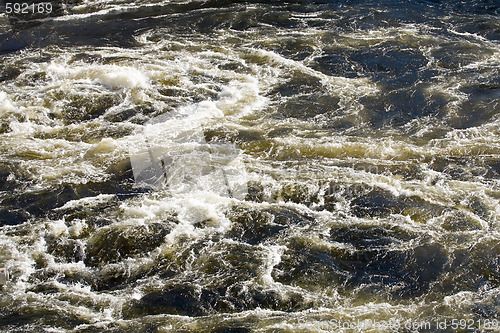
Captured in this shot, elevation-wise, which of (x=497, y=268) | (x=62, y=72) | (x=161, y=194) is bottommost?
(x=497, y=268)

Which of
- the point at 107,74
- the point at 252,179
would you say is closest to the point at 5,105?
the point at 107,74

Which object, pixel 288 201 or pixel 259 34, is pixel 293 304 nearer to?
pixel 288 201

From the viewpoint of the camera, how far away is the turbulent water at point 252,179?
4.68 m

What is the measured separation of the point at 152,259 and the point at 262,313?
1297 millimetres

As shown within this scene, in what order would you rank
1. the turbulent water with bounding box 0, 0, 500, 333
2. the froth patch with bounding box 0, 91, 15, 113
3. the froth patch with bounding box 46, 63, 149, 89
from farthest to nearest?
1. the froth patch with bounding box 46, 63, 149, 89
2. the froth patch with bounding box 0, 91, 15, 113
3. the turbulent water with bounding box 0, 0, 500, 333

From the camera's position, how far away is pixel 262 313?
4539 mm

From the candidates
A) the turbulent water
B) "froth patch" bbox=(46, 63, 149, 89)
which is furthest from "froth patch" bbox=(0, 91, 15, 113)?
"froth patch" bbox=(46, 63, 149, 89)

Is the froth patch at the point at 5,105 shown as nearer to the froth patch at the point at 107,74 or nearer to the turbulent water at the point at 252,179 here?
the turbulent water at the point at 252,179

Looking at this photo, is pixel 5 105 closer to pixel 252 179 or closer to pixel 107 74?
pixel 107 74

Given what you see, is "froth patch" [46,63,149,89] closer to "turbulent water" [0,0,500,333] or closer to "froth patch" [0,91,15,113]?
"turbulent water" [0,0,500,333]

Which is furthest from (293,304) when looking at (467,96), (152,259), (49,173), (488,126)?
(467,96)

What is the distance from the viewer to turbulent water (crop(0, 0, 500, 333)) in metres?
4.68

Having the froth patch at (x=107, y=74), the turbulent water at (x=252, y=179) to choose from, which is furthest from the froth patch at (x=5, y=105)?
the froth patch at (x=107, y=74)

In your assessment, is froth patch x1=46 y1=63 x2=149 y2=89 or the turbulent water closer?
the turbulent water
